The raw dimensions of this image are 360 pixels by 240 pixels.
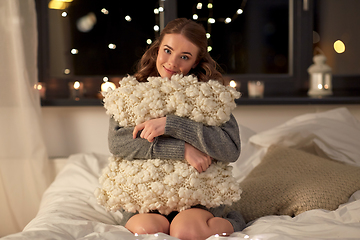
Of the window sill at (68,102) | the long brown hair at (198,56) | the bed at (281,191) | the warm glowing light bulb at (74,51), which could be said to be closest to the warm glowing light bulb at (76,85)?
the window sill at (68,102)

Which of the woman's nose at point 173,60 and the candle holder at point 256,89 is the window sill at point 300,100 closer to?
the candle holder at point 256,89

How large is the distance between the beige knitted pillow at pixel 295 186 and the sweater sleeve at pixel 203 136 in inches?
10.9

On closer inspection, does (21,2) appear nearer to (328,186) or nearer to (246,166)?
(246,166)

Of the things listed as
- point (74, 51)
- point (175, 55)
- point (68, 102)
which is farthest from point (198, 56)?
point (74, 51)

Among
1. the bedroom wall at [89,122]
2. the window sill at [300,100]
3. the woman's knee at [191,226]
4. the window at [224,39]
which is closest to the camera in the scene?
the woman's knee at [191,226]

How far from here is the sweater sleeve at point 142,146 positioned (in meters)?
0.96

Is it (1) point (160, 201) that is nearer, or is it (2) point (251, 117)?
(1) point (160, 201)

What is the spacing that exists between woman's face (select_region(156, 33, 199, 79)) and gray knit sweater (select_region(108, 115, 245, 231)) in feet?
0.65

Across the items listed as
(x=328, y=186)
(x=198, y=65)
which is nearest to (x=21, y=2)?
(x=198, y=65)

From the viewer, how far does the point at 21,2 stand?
5.76 feet

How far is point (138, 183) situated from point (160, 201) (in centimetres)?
8

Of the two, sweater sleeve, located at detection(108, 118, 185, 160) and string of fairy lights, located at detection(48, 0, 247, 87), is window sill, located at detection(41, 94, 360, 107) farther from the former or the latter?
sweater sleeve, located at detection(108, 118, 185, 160)

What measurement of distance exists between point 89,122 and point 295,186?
51.0 inches

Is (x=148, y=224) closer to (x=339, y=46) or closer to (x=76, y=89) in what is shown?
(x=76, y=89)
